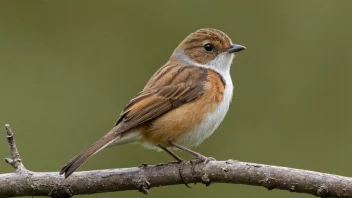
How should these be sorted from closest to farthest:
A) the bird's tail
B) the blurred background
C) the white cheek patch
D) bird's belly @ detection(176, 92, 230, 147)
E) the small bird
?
the bird's tail, the small bird, bird's belly @ detection(176, 92, 230, 147), the white cheek patch, the blurred background

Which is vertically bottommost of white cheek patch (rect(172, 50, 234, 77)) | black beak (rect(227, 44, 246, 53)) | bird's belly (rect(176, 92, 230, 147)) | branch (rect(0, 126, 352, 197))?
branch (rect(0, 126, 352, 197))

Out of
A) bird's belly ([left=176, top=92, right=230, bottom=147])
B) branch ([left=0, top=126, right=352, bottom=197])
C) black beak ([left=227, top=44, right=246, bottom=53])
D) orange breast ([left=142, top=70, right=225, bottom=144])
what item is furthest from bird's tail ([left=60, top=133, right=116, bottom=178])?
black beak ([left=227, top=44, right=246, bottom=53])

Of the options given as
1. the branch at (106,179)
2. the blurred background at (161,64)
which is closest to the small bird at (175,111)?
the branch at (106,179)

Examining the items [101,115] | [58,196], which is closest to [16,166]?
[58,196]

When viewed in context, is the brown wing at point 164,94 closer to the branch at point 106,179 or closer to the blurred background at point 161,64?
the branch at point 106,179

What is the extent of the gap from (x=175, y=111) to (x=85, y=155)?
114cm

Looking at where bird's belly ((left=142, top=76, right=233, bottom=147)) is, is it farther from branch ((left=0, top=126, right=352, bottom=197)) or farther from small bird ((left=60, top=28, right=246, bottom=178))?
branch ((left=0, top=126, right=352, bottom=197))

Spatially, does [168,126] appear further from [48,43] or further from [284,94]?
[48,43]

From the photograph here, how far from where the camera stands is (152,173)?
6.90m

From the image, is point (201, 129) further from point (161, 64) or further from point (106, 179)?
point (161, 64)

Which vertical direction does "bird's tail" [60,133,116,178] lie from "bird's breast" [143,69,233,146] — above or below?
below

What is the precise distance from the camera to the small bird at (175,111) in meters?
7.47

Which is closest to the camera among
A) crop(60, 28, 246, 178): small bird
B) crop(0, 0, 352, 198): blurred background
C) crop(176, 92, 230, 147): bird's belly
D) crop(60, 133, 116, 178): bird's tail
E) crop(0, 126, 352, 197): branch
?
crop(60, 133, 116, 178): bird's tail

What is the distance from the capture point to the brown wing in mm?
7523
